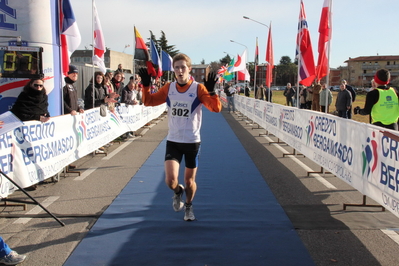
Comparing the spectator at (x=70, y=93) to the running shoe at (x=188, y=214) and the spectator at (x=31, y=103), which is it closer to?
the spectator at (x=31, y=103)

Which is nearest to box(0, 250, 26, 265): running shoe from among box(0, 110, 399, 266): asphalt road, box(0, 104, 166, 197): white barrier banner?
box(0, 110, 399, 266): asphalt road

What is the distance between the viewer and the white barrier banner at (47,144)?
19.1 feet

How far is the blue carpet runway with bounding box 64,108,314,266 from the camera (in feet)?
14.1

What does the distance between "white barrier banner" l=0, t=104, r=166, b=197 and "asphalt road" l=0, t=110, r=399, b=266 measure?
0.40 meters

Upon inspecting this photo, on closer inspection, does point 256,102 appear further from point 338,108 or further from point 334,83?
point 334,83

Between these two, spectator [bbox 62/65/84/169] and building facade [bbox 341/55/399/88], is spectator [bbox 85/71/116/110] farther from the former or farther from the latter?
building facade [bbox 341/55/399/88]

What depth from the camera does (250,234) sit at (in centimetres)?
498

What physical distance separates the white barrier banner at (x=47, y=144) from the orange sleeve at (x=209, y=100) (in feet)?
8.80

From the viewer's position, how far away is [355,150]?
6.35 m

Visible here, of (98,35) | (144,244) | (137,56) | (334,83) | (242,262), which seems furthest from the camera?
(334,83)

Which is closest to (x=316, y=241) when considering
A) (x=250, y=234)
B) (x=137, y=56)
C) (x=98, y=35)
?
A: (x=250, y=234)

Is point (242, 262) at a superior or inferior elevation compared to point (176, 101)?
inferior

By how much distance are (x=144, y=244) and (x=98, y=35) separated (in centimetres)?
1058

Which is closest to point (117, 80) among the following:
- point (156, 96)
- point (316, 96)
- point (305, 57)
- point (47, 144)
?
point (305, 57)
